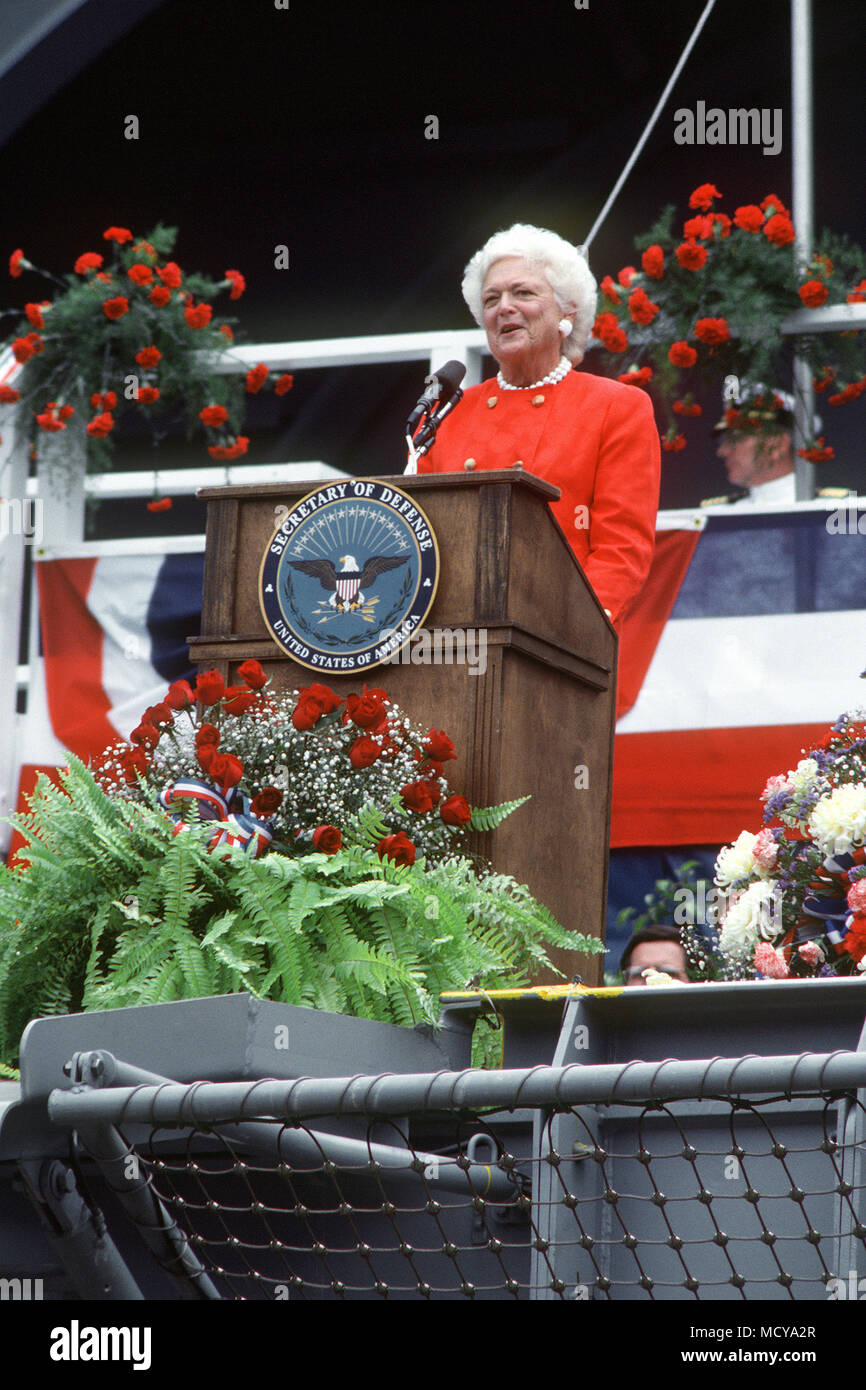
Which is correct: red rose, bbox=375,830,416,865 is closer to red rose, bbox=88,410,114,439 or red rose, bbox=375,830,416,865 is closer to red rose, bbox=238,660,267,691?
red rose, bbox=238,660,267,691

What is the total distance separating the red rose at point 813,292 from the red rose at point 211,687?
3.76m

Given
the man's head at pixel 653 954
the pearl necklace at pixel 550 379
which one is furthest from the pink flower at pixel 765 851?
the man's head at pixel 653 954

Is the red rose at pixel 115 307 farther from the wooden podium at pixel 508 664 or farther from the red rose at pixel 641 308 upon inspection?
the wooden podium at pixel 508 664

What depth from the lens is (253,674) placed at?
3346 millimetres

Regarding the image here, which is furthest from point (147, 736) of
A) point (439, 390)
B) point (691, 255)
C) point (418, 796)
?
point (691, 255)

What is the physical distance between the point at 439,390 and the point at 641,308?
9.42 ft

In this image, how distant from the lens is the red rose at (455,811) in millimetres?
3197

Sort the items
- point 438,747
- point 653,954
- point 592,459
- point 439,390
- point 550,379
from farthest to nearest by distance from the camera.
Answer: point 653,954 → point 550,379 → point 592,459 → point 439,390 → point 438,747

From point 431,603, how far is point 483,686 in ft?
0.57

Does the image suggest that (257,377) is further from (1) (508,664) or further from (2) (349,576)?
(1) (508,664)

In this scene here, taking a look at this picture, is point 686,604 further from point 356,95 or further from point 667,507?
point 356,95

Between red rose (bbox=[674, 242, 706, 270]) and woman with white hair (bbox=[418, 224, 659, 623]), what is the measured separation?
2.33 m

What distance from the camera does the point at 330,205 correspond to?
9.12 metres

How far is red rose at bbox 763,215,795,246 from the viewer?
6.52 metres
